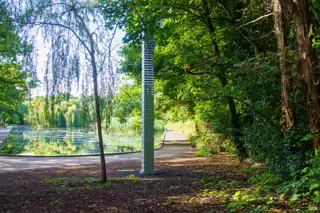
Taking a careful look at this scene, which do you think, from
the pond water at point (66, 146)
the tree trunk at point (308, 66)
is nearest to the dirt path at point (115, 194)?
the tree trunk at point (308, 66)

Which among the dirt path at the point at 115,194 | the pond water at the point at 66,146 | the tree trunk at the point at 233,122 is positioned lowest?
the pond water at the point at 66,146

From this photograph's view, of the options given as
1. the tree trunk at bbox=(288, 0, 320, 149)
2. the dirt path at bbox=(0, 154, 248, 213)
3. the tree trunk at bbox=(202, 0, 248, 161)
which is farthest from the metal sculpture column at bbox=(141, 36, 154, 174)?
the tree trunk at bbox=(288, 0, 320, 149)

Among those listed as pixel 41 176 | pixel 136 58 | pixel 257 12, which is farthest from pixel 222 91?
pixel 136 58

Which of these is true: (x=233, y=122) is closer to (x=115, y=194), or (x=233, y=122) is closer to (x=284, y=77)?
(x=284, y=77)

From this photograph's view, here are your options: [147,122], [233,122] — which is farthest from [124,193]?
[233,122]

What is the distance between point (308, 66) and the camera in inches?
229

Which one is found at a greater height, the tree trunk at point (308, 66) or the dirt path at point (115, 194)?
the tree trunk at point (308, 66)

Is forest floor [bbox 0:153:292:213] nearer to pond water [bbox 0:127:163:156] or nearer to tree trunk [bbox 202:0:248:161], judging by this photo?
tree trunk [bbox 202:0:248:161]

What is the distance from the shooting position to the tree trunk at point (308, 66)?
19.1 feet

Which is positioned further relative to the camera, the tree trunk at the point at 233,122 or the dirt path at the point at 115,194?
the tree trunk at the point at 233,122

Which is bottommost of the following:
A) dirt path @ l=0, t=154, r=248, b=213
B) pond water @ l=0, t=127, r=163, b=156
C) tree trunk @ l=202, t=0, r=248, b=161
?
pond water @ l=0, t=127, r=163, b=156

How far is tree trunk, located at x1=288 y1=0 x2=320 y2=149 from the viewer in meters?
5.82

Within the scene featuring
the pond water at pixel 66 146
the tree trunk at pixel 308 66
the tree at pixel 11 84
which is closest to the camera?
the tree trunk at pixel 308 66

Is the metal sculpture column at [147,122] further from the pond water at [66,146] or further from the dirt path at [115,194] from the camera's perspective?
the pond water at [66,146]
